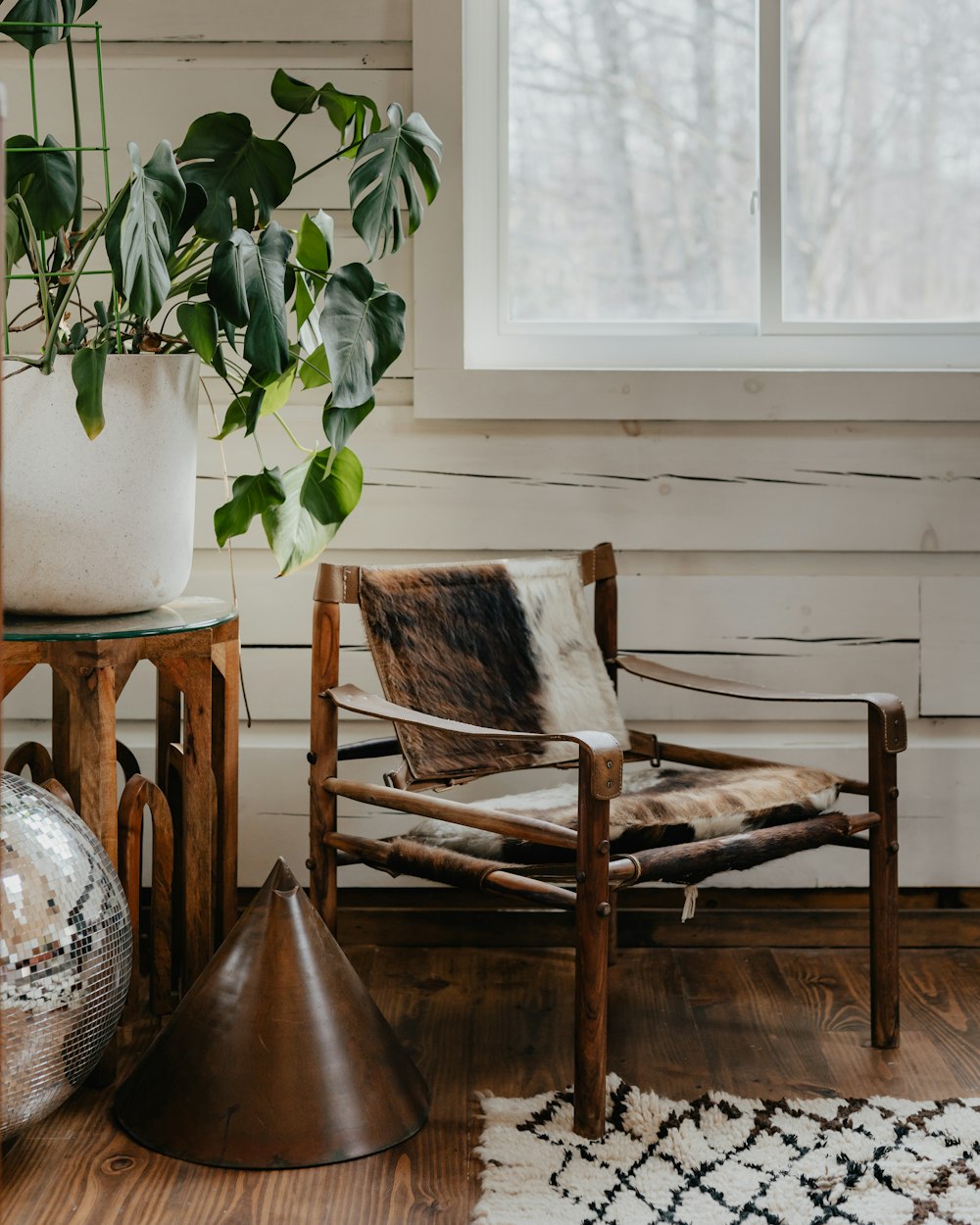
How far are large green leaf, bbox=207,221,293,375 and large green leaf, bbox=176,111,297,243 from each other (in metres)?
0.15

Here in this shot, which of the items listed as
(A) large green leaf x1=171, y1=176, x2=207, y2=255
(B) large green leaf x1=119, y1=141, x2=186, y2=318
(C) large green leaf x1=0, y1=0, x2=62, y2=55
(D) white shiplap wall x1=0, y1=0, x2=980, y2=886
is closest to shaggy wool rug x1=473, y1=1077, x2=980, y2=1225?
(D) white shiplap wall x1=0, y1=0, x2=980, y2=886

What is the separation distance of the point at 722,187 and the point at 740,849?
132 cm

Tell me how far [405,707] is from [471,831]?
23 centimetres

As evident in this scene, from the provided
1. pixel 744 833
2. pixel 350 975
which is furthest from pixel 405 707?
pixel 744 833

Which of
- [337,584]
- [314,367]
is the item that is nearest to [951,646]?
[337,584]

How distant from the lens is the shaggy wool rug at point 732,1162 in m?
1.41

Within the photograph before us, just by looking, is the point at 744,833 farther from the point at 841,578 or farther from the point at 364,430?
the point at 364,430

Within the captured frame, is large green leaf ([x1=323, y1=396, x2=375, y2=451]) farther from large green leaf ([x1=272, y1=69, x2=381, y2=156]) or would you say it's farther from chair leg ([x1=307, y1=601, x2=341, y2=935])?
large green leaf ([x1=272, y1=69, x2=381, y2=156])

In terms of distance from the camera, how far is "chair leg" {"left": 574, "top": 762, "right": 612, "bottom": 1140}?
1.52 m

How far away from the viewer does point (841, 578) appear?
2.25m

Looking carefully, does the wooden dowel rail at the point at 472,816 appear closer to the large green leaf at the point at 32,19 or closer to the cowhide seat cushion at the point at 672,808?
the cowhide seat cushion at the point at 672,808

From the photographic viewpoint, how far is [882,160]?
231cm

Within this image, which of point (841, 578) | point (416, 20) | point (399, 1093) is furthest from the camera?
point (841, 578)

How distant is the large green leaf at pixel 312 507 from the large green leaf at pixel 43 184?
0.49m
